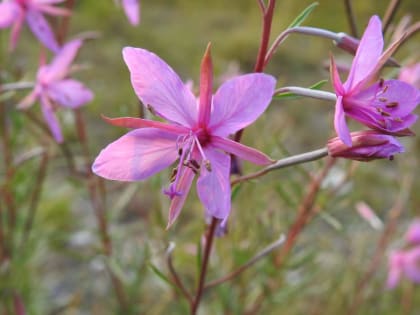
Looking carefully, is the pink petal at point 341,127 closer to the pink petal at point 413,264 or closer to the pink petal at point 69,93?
the pink petal at point 69,93

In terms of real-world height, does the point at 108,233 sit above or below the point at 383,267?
above

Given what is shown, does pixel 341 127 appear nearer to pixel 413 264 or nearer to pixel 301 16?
pixel 301 16

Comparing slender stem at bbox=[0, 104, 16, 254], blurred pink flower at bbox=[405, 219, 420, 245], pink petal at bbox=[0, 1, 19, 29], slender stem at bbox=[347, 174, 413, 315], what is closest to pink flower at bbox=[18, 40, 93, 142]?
pink petal at bbox=[0, 1, 19, 29]

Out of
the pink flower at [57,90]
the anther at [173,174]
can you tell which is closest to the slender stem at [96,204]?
the pink flower at [57,90]

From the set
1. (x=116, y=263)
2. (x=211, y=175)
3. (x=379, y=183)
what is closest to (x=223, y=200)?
(x=211, y=175)

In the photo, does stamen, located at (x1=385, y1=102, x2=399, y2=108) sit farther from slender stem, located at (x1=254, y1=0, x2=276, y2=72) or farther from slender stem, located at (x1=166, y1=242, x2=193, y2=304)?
slender stem, located at (x1=166, y1=242, x2=193, y2=304)

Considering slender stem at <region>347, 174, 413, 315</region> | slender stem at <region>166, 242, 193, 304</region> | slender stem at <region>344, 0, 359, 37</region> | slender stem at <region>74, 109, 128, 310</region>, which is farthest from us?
slender stem at <region>347, 174, 413, 315</region>

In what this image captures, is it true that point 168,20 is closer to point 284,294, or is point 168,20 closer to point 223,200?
point 284,294

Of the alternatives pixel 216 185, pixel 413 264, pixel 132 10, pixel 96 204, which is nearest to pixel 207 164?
pixel 216 185
